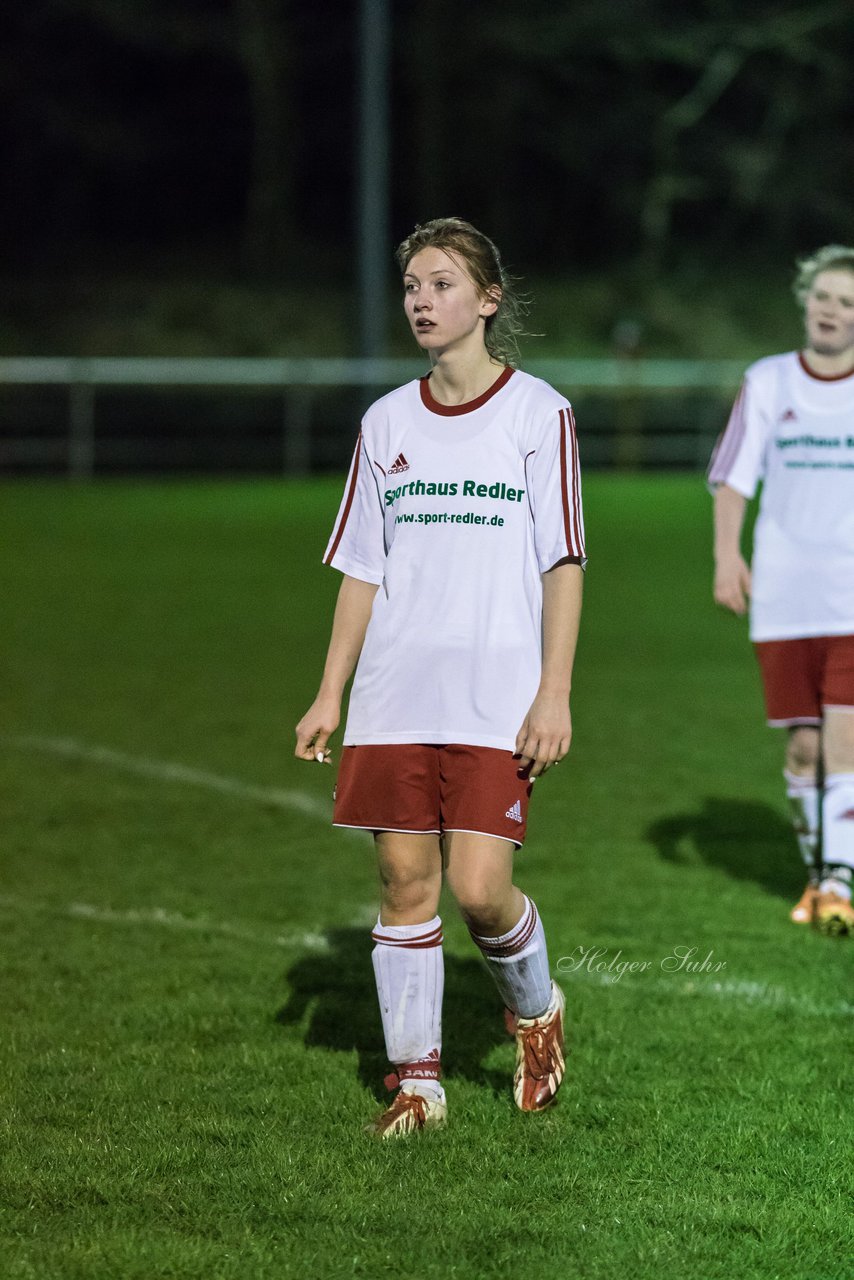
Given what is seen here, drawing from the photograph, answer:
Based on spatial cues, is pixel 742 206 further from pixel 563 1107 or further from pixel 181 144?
pixel 563 1107

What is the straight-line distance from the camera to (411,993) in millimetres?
4246

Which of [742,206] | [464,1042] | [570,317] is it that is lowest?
[464,1042]

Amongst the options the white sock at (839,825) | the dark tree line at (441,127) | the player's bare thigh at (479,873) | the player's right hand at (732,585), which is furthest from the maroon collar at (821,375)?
the dark tree line at (441,127)

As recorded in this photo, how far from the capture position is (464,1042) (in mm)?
4953

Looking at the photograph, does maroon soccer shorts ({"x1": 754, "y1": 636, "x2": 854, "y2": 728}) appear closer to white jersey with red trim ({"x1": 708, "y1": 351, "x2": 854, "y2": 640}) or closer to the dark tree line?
white jersey with red trim ({"x1": 708, "y1": 351, "x2": 854, "y2": 640})

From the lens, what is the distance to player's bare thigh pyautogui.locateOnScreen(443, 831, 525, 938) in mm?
4105

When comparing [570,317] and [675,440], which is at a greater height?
[570,317]

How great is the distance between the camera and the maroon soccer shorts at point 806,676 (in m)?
6.15

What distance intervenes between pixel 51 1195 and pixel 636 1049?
165 centimetres

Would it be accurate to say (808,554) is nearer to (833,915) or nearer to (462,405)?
(833,915)

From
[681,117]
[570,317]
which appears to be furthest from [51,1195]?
[681,117]

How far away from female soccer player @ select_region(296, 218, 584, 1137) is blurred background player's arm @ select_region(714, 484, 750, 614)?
2090 millimetres

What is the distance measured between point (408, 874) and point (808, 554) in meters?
2.43

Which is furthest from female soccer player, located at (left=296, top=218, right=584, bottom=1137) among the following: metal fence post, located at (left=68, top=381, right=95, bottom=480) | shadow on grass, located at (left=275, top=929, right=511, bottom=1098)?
metal fence post, located at (left=68, top=381, right=95, bottom=480)
